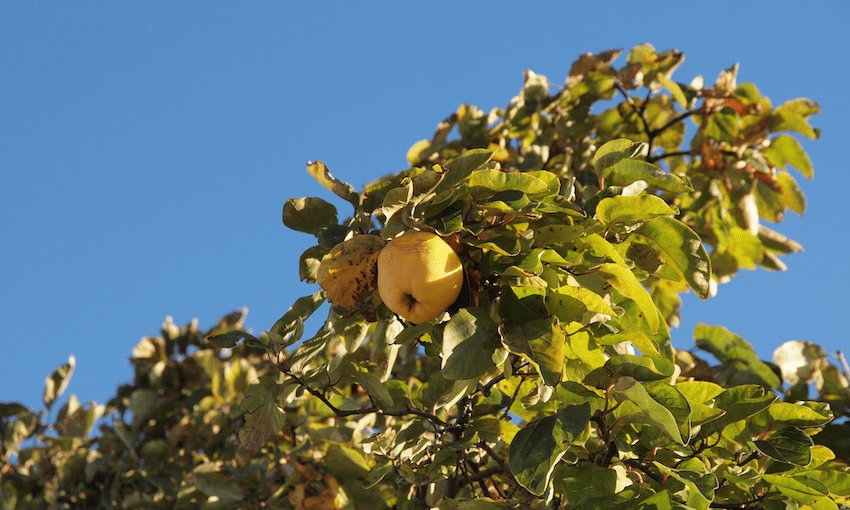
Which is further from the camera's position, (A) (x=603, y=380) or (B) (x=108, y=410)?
(B) (x=108, y=410)

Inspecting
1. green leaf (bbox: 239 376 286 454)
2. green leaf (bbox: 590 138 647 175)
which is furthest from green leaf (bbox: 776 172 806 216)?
green leaf (bbox: 239 376 286 454)

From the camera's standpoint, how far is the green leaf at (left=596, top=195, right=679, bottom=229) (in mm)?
1551

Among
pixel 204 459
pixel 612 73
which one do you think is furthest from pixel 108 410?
pixel 612 73

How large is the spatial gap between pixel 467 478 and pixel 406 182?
806mm

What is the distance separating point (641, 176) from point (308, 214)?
0.80 metres

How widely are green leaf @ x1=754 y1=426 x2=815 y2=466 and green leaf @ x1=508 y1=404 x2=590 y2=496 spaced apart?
0.49 metres

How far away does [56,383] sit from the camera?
3926mm

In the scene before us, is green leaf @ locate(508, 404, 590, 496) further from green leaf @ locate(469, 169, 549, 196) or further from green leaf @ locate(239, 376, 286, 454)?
green leaf @ locate(239, 376, 286, 454)

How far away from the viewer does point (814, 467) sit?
6.05ft

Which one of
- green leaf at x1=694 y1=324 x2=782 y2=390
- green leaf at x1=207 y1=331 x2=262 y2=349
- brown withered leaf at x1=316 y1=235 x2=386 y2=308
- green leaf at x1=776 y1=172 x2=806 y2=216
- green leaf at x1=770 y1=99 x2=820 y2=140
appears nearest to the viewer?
brown withered leaf at x1=316 y1=235 x2=386 y2=308

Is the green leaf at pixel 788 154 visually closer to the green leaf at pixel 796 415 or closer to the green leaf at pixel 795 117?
the green leaf at pixel 795 117

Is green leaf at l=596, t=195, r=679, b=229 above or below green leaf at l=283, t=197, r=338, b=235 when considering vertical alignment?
below

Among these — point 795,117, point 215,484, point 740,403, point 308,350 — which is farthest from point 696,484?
point 795,117

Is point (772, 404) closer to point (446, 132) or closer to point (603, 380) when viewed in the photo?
point (603, 380)
